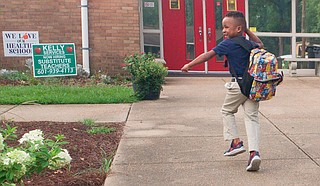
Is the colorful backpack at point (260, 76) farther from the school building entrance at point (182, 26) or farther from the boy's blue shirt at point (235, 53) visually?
the school building entrance at point (182, 26)

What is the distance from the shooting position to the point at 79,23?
1068 cm

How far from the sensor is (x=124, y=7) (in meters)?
10.6

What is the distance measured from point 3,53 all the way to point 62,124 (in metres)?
5.32

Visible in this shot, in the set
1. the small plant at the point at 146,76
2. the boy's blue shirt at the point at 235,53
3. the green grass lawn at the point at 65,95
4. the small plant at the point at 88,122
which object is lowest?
the small plant at the point at 88,122

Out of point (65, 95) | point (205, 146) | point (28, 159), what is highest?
point (28, 159)

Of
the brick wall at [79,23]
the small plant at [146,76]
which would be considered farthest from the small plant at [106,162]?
the brick wall at [79,23]

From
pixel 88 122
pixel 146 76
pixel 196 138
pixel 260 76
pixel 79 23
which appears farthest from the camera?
pixel 79 23

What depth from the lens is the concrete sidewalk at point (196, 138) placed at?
4.23 meters

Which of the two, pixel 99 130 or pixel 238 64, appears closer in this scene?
pixel 238 64

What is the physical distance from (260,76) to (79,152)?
84.4 inches

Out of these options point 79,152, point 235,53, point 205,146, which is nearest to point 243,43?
point 235,53

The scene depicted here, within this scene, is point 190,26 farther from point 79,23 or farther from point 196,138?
point 196,138

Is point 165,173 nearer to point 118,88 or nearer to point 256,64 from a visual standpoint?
point 256,64

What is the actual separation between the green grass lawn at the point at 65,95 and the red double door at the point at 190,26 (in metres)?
2.99
